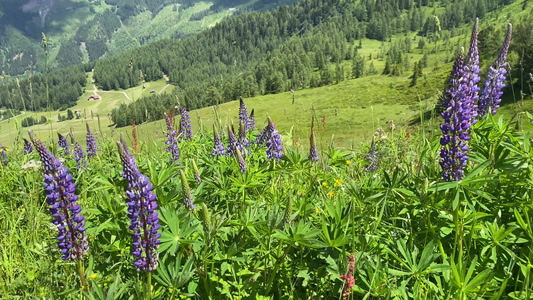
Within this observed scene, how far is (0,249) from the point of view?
3656 millimetres

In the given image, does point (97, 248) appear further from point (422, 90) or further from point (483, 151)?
point (422, 90)

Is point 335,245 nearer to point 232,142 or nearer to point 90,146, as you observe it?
point 232,142

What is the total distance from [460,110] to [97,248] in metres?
3.62

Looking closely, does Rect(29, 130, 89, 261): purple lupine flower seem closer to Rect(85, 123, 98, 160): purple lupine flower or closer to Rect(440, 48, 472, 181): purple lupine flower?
Rect(440, 48, 472, 181): purple lupine flower

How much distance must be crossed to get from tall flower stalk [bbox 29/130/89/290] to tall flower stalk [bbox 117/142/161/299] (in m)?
0.49

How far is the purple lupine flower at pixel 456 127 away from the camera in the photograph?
2781 mm

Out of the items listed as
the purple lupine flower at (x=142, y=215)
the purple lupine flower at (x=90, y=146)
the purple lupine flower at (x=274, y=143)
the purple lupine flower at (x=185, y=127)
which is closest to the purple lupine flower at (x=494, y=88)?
the purple lupine flower at (x=274, y=143)

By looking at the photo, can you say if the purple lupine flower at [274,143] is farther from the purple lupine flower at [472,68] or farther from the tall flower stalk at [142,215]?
the tall flower stalk at [142,215]

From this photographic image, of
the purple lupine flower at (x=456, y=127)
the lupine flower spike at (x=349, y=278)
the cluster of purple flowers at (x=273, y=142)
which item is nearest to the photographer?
the lupine flower spike at (x=349, y=278)

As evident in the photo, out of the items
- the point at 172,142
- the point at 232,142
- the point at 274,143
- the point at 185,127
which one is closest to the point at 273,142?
the point at 274,143

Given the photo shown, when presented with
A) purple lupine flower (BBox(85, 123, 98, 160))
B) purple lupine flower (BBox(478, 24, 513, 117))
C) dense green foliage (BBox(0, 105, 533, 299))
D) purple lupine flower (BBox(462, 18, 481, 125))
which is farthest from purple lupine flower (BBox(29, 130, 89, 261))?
purple lupine flower (BBox(85, 123, 98, 160))

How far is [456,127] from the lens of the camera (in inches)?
112

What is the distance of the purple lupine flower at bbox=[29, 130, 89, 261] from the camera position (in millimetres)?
2369

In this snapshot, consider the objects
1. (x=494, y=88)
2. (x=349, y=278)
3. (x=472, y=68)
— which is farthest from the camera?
(x=494, y=88)
